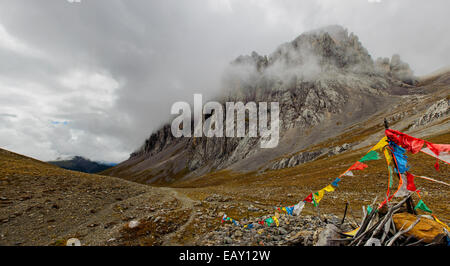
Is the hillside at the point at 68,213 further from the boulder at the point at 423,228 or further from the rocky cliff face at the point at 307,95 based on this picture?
the rocky cliff face at the point at 307,95

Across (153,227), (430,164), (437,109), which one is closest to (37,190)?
(153,227)

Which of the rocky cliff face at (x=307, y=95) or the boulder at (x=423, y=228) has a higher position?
the rocky cliff face at (x=307, y=95)

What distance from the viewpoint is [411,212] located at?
24.0 feet

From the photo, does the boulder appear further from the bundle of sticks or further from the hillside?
the hillside

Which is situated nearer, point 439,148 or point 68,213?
point 439,148

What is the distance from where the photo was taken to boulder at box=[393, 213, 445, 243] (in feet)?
19.3

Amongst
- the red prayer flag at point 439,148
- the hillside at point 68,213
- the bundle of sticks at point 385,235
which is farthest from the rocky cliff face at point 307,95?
the bundle of sticks at point 385,235

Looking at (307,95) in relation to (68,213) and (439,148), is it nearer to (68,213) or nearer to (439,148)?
(439,148)

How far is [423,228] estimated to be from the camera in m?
6.16

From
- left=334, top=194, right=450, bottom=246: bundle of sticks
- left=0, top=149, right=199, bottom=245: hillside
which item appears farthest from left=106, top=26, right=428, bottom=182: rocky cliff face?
left=334, top=194, right=450, bottom=246: bundle of sticks

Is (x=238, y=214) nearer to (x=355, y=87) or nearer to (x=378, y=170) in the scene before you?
(x=378, y=170)

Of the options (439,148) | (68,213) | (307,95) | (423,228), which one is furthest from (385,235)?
(307,95)

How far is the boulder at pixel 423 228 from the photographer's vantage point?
589 cm
